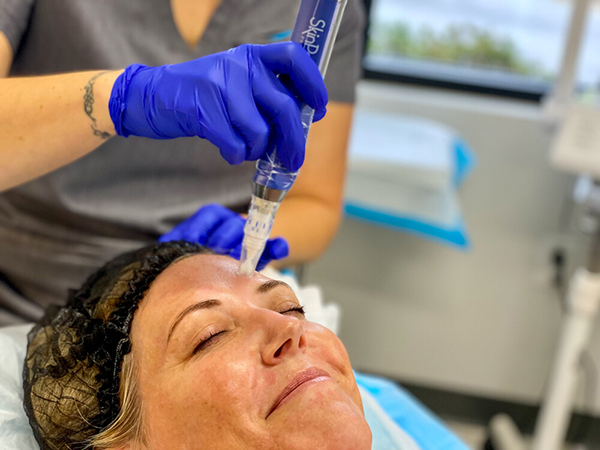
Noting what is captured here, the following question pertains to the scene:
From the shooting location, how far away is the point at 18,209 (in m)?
1.28

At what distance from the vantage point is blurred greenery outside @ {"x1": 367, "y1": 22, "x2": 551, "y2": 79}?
2.50 metres

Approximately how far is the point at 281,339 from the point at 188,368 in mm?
136

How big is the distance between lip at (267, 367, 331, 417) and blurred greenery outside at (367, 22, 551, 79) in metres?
1.91

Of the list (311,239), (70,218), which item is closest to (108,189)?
(70,218)

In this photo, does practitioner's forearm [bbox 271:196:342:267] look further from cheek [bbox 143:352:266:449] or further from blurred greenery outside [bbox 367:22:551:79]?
blurred greenery outside [bbox 367:22:551:79]

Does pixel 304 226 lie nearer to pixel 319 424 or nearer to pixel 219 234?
pixel 219 234

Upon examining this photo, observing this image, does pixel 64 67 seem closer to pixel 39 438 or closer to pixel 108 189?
pixel 108 189

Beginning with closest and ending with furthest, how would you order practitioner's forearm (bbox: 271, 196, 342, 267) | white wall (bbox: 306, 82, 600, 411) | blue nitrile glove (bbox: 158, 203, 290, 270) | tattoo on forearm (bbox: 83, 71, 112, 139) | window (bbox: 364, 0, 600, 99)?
tattoo on forearm (bbox: 83, 71, 112, 139)
blue nitrile glove (bbox: 158, 203, 290, 270)
practitioner's forearm (bbox: 271, 196, 342, 267)
white wall (bbox: 306, 82, 600, 411)
window (bbox: 364, 0, 600, 99)

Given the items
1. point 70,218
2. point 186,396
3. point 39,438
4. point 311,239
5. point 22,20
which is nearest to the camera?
point 186,396

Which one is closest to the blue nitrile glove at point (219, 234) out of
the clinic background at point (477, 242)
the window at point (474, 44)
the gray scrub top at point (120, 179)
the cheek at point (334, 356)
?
the gray scrub top at point (120, 179)

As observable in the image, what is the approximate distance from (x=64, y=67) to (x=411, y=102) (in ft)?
4.78

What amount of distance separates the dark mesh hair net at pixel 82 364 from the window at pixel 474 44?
1.72m

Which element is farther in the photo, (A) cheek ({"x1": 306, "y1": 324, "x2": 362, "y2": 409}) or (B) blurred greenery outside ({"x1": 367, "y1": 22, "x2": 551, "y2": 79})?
(B) blurred greenery outside ({"x1": 367, "y1": 22, "x2": 551, "y2": 79})

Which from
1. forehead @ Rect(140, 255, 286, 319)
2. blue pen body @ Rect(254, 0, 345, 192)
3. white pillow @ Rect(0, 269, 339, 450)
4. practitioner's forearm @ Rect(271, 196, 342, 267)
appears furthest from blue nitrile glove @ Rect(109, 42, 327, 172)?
practitioner's forearm @ Rect(271, 196, 342, 267)
